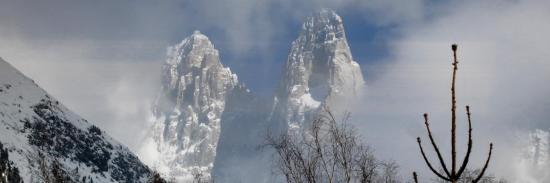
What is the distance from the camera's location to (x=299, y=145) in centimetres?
2517

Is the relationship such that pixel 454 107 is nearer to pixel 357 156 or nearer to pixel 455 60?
pixel 455 60

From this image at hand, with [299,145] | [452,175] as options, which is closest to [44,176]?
[299,145]

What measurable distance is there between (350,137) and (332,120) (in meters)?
0.93

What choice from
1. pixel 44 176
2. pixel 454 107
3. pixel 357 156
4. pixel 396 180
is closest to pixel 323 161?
pixel 357 156

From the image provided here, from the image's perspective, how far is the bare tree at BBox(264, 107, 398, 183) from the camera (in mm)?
23297

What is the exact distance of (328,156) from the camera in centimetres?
2428

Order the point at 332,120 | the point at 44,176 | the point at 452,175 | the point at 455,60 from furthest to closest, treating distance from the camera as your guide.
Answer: the point at 44,176 < the point at 332,120 < the point at 452,175 < the point at 455,60

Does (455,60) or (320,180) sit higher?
(320,180)

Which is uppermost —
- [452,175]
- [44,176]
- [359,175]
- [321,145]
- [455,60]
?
[44,176]

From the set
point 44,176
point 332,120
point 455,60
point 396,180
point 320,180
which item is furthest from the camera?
point 44,176

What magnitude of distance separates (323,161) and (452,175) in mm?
17427

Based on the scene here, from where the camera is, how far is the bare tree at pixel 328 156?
23297 mm

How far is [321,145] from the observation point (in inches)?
977

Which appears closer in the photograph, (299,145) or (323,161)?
(323,161)
